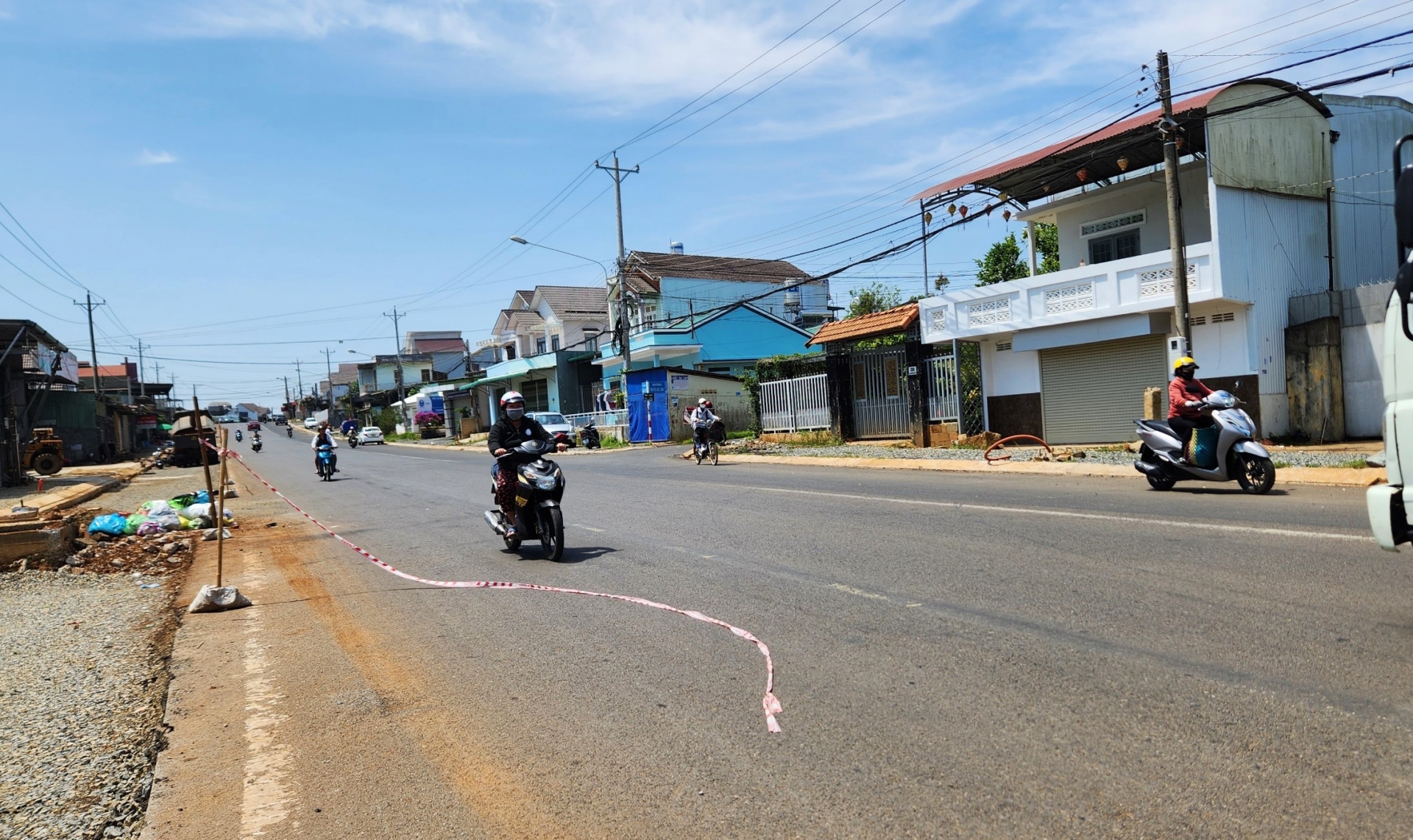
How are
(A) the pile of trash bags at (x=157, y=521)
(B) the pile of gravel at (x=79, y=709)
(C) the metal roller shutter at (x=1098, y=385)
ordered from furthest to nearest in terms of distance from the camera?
(C) the metal roller shutter at (x=1098, y=385) < (A) the pile of trash bags at (x=157, y=521) < (B) the pile of gravel at (x=79, y=709)

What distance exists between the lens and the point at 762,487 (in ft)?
53.8

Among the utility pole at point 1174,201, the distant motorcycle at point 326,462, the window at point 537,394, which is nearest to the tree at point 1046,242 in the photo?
the utility pole at point 1174,201

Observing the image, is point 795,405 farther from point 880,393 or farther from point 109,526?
point 109,526

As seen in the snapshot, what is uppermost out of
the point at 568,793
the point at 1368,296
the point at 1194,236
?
the point at 1194,236

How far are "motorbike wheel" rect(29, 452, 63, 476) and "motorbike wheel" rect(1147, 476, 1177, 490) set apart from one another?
35.4 metres

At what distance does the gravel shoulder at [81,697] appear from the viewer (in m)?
4.06

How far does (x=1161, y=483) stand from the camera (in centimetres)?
1245

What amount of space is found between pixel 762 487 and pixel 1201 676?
39.2ft

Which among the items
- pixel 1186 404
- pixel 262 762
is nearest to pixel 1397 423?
pixel 262 762

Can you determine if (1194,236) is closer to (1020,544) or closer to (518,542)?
(1020,544)

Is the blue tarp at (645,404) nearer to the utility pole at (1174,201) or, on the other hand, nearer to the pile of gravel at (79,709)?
the utility pole at (1174,201)

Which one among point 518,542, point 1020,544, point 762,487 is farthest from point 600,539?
point 762,487

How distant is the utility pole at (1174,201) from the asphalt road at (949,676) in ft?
28.5

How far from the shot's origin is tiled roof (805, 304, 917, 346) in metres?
27.1
